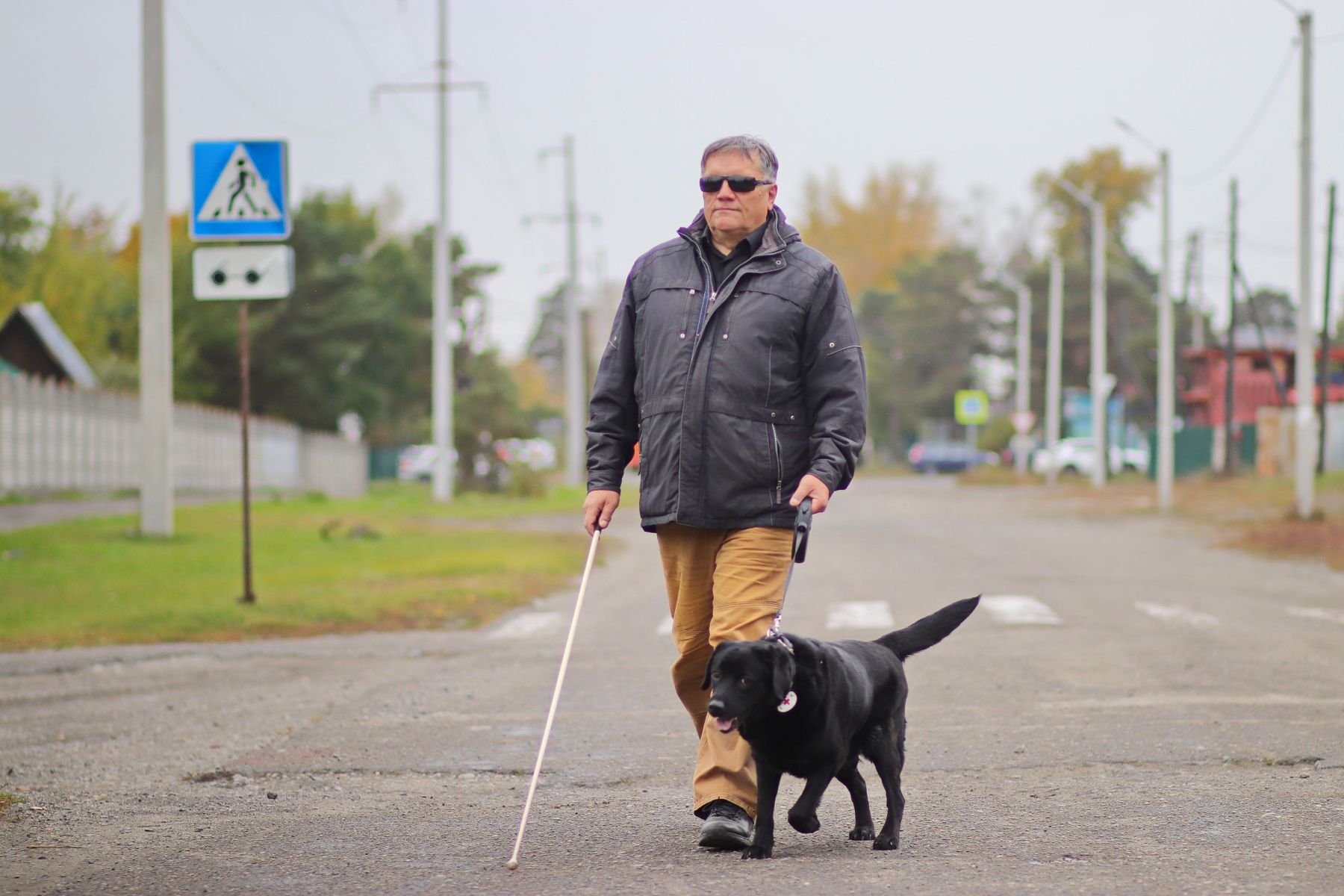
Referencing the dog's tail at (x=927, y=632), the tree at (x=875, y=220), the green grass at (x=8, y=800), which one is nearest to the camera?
the dog's tail at (x=927, y=632)

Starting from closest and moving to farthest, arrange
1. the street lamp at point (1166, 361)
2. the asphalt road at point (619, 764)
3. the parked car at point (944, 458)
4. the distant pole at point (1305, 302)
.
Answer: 1. the asphalt road at point (619, 764)
2. the distant pole at point (1305, 302)
3. the street lamp at point (1166, 361)
4. the parked car at point (944, 458)

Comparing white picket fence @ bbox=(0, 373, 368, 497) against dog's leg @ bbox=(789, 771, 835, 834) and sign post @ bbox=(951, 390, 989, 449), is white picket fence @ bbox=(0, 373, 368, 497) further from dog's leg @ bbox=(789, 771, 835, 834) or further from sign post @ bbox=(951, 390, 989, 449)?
sign post @ bbox=(951, 390, 989, 449)

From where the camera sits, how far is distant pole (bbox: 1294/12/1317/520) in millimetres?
26266

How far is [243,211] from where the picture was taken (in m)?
12.9

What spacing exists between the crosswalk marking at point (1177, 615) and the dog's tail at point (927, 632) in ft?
24.7

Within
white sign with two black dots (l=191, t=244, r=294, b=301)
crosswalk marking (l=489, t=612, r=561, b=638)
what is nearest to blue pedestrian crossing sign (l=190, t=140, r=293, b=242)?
white sign with two black dots (l=191, t=244, r=294, b=301)

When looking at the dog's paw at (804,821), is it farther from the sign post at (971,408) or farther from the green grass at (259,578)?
the sign post at (971,408)

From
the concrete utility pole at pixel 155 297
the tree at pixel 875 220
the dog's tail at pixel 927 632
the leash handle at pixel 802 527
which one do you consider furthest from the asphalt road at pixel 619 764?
the tree at pixel 875 220

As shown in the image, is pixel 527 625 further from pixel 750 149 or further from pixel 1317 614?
pixel 750 149

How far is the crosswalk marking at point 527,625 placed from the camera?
41.3 ft

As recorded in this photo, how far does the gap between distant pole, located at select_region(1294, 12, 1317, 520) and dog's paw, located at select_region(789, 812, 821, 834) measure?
23.2 metres

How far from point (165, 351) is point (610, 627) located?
7790 millimetres

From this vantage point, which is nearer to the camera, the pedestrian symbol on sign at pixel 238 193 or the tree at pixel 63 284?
the pedestrian symbol on sign at pixel 238 193

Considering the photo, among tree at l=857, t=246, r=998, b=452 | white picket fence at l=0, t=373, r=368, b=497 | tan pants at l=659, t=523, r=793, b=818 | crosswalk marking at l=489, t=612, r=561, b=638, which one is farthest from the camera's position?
tree at l=857, t=246, r=998, b=452
